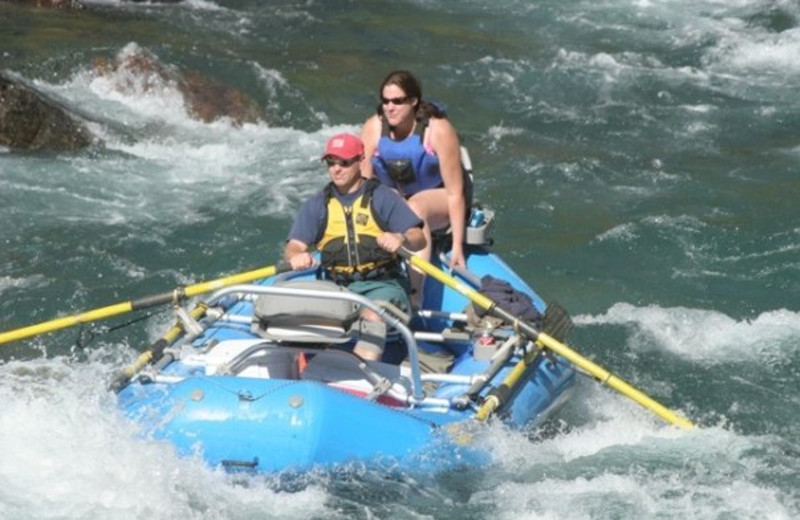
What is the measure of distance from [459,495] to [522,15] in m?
12.6

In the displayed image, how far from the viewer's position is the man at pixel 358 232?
7.46 metres

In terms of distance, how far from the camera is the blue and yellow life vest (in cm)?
838

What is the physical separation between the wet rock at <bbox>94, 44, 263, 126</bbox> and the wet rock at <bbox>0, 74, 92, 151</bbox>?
1.49m

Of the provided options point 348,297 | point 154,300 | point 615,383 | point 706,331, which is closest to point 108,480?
point 348,297

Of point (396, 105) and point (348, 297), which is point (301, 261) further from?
point (396, 105)

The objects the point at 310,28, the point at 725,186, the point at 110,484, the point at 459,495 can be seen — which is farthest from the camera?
the point at 310,28

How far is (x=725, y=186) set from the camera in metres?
12.7

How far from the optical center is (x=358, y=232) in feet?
24.5

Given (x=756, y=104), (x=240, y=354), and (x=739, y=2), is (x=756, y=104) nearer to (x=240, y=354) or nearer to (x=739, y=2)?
(x=739, y=2)

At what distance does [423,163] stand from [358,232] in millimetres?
1090

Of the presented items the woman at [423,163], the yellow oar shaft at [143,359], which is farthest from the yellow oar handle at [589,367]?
the yellow oar shaft at [143,359]

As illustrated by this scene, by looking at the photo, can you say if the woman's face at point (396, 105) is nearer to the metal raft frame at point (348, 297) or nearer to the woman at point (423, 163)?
the woman at point (423, 163)

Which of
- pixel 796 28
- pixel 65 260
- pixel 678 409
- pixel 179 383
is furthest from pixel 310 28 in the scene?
pixel 179 383

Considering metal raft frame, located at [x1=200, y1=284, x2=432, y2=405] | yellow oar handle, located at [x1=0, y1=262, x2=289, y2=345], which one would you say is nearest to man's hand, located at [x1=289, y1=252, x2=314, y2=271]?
yellow oar handle, located at [x1=0, y1=262, x2=289, y2=345]
